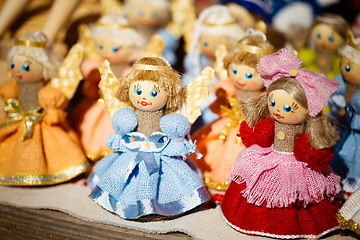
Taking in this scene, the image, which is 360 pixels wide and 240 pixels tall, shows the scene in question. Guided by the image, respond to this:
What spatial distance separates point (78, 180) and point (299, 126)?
1197 mm

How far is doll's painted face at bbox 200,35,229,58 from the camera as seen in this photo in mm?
2582

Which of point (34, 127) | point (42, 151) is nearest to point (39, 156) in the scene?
point (42, 151)

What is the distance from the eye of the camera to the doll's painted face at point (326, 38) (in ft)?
8.73

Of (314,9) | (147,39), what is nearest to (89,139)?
(147,39)

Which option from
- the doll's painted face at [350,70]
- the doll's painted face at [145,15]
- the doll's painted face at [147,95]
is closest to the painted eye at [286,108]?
the doll's painted face at [147,95]

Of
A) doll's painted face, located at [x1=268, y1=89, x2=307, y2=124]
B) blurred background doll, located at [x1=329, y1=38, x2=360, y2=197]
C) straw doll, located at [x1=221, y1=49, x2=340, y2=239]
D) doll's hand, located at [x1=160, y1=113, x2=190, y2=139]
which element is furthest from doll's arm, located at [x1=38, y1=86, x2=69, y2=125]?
blurred background doll, located at [x1=329, y1=38, x2=360, y2=197]

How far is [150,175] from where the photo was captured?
6.11 feet

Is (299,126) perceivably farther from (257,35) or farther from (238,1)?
(238,1)

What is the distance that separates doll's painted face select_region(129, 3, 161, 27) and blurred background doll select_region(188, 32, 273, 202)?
107 cm

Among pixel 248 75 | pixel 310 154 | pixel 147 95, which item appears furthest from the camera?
pixel 248 75

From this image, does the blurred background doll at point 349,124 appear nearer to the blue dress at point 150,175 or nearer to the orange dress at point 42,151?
→ the blue dress at point 150,175

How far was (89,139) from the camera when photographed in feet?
8.12

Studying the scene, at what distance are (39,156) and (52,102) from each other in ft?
0.92

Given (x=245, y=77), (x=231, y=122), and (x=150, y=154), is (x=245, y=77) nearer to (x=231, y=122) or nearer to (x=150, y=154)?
(x=231, y=122)
